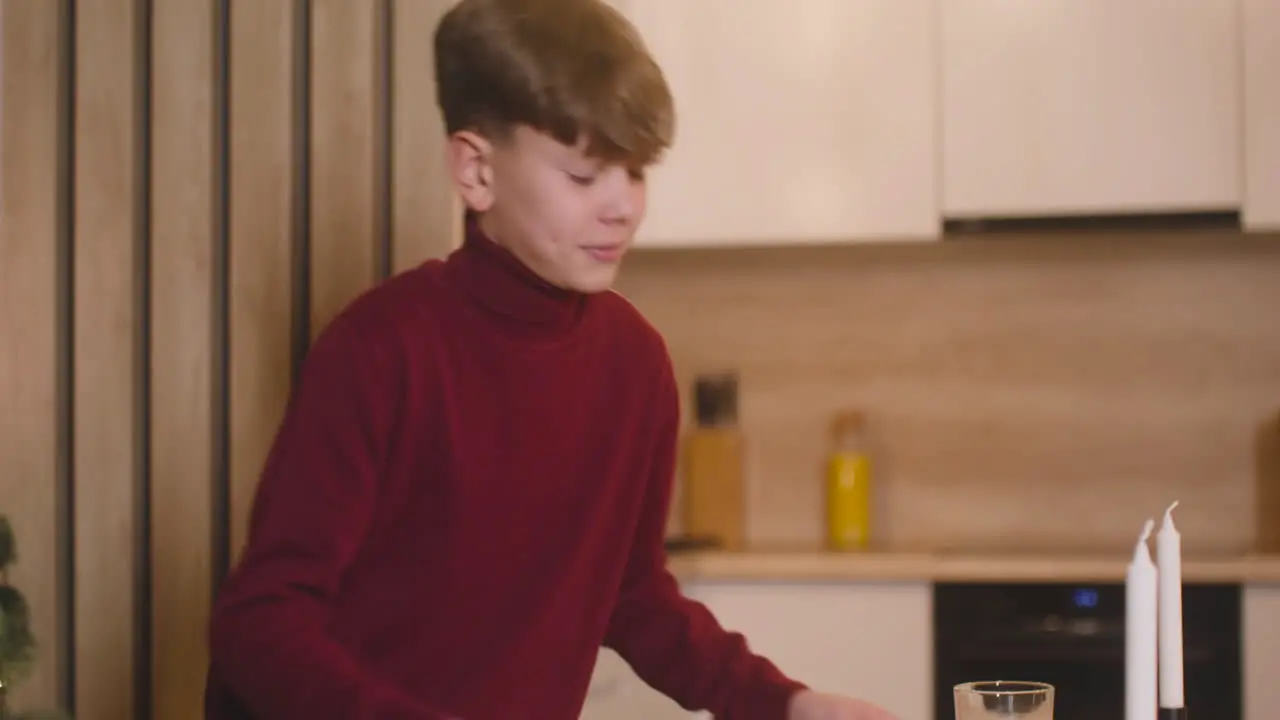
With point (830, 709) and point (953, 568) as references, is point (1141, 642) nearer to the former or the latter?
point (830, 709)

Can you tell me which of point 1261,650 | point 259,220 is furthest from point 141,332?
point 1261,650

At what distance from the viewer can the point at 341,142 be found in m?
1.34

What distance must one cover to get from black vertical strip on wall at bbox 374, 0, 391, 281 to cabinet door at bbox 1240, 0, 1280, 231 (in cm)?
154

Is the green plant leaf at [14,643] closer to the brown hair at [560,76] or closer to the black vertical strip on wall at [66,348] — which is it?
the black vertical strip on wall at [66,348]

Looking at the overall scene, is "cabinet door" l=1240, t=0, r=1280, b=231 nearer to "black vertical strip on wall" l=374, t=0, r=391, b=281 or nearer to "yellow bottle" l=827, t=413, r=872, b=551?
"yellow bottle" l=827, t=413, r=872, b=551

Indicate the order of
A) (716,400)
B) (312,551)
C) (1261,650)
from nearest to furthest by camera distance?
(312,551), (1261,650), (716,400)

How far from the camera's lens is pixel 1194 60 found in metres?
2.37

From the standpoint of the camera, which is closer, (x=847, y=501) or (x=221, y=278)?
(x=221, y=278)

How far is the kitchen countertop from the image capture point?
2.23m

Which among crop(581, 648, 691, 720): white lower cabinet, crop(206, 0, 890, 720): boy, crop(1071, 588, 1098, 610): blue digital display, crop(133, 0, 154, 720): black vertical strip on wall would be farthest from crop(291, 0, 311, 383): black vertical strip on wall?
crop(1071, 588, 1098, 610): blue digital display

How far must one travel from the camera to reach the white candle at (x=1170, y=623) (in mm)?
792

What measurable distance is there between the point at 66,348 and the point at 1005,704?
35.8 inches

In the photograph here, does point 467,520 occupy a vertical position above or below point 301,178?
below

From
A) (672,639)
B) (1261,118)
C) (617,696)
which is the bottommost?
(617,696)
